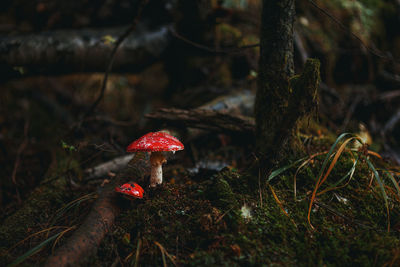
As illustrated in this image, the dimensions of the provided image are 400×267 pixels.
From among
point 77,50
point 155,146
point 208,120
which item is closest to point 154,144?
point 155,146

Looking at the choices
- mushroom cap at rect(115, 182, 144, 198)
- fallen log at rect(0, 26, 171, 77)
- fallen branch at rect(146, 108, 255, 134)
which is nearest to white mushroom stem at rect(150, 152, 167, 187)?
mushroom cap at rect(115, 182, 144, 198)

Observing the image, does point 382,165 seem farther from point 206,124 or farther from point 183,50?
point 183,50

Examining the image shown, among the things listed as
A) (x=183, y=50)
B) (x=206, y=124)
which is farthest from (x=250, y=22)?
(x=206, y=124)

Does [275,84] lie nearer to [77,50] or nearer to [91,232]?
[91,232]

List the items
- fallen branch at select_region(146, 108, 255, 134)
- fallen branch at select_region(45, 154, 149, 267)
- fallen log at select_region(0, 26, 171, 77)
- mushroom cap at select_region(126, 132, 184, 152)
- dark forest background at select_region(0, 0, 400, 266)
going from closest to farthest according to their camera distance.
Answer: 1. fallen branch at select_region(45, 154, 149, 267)
2. dark forest background at select_region(0, 0, 400, 266)
3. mushroom cap at select_region(126, 132, 184, 152)
4. fallen branch at select_region(146, 108, 255, 134)
5. fallen log at select_region(0, 26, 171, 77)

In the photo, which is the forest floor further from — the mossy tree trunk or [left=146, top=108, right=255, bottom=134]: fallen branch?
[left=146, top=108, right=255, bottom=134]: fallen branch

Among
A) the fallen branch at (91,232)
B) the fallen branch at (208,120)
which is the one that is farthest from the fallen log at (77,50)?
the fallen branch at (91,232)
